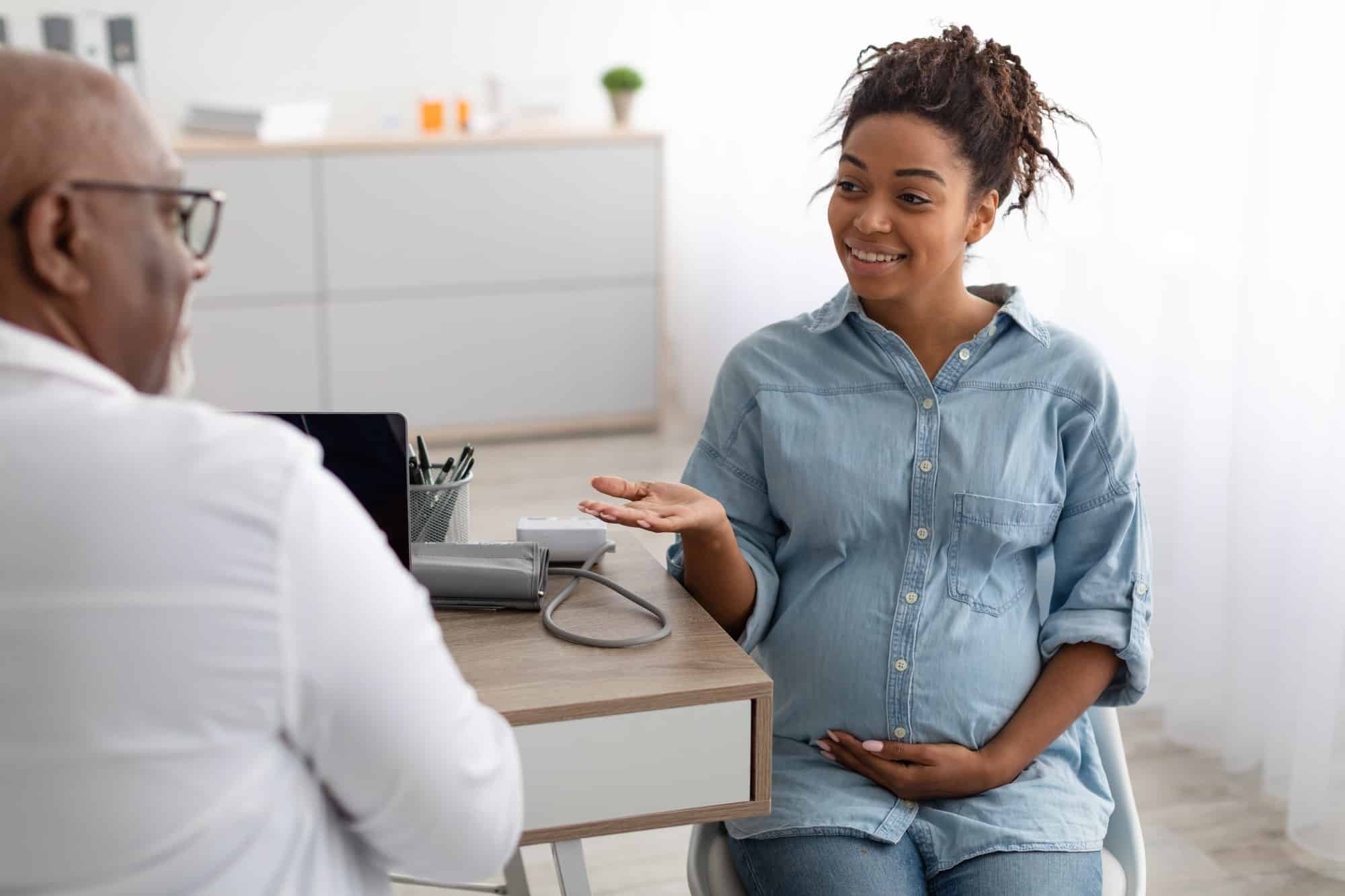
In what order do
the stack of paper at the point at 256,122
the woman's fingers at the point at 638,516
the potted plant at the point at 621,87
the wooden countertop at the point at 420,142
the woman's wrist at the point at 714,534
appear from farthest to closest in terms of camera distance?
the potted plant at the point at 621,87, the stack of paper at the point at 256,122, the wooden countertop at the point at 420,142, the woman's wrist at the point at 714,534, the woman's fingers at the point at 638,516

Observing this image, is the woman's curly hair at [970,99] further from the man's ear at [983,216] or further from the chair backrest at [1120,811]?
the chair backrest at [1120,811]

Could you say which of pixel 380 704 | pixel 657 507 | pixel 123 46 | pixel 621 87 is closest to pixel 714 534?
pixel 657 507

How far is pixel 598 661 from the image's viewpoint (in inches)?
51.8

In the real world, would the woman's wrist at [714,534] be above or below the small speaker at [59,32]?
below

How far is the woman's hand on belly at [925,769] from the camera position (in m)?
1.47

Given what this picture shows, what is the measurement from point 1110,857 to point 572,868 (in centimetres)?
57

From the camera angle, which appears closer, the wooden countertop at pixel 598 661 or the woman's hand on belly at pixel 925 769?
the wooden countertop at pixel 598 661

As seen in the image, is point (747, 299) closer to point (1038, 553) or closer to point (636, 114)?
point (636, 114)

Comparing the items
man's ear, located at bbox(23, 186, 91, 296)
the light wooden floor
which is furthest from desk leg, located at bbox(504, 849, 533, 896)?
man's ear, located at bbox(23, 186, 91, 296)

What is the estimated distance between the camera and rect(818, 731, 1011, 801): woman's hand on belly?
1467 mm

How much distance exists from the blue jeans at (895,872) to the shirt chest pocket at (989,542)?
26cm

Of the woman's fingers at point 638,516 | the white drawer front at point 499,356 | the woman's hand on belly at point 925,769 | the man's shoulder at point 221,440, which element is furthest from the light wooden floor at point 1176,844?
the white drawer front at point 499,356

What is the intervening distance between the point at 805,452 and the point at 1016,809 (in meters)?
0.43

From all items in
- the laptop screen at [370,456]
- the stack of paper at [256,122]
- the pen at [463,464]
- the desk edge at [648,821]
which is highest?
the stack of paper at [256,122]
